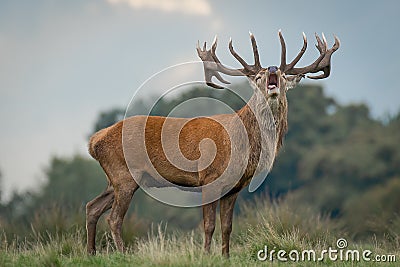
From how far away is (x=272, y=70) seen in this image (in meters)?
9.10

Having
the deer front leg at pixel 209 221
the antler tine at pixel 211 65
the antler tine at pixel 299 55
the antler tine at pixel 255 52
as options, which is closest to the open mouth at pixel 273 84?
the antler tine at pixel 255 52

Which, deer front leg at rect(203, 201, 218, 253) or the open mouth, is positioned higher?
the open mouth

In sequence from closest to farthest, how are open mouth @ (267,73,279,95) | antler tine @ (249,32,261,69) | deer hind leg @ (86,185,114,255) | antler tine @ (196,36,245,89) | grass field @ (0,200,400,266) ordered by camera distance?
grass field @ (0,200,400,266)
open mouth @ (267,73,279,95)
antler tine @ (249,32,261,69)
deer hind leg @ (86,185,114,255)
antler tine @ (196,36,245,89)

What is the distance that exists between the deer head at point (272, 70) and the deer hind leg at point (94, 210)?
215 cm

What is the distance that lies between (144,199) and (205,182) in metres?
24.4

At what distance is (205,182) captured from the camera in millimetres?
9383

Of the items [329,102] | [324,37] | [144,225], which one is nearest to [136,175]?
[324,37]

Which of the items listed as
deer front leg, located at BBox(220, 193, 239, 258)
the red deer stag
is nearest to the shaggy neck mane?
the red deer stag

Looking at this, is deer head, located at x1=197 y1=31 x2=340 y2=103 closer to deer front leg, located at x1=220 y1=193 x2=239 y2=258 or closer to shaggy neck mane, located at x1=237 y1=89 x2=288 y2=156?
shaggy neck mane, located at x1=237 y1=89 x2=288 y2=156

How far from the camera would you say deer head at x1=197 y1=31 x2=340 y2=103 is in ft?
29.9

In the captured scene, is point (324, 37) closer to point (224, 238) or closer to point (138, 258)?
point (224, 238)

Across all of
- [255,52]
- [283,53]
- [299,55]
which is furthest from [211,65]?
[299,55]

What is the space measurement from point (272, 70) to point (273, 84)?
178 mm

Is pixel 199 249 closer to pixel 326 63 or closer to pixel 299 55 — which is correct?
pixel 299 55
